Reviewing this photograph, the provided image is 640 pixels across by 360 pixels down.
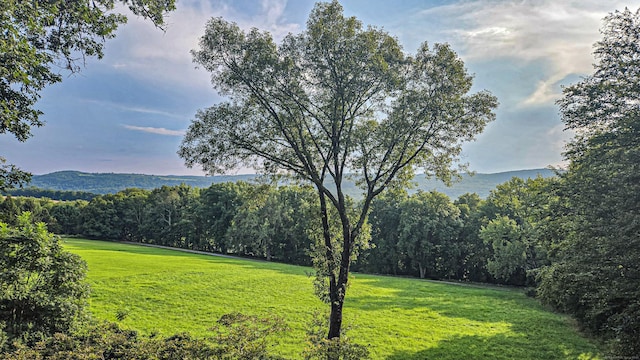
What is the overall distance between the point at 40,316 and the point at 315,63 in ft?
39.8

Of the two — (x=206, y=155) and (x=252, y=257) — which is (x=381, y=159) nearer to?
Answer: (x=206, y=155)

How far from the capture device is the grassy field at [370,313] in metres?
15.2

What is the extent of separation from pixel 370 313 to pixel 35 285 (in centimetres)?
1697

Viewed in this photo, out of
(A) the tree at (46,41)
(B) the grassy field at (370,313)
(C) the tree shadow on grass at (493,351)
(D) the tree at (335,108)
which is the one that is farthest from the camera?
(B) the grassy field at (370,313)

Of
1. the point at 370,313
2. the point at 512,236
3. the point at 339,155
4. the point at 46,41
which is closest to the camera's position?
the point at 46,41

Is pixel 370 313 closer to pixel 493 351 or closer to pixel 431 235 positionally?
pixel 493 351

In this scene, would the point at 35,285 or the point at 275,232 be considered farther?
the point at 275,232

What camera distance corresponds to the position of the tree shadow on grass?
1409 cm

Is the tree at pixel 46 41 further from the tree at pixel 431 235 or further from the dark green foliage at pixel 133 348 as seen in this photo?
the tree at pixel 431 235

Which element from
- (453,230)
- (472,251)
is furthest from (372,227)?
(472,251)

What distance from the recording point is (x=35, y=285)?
10.9 meters

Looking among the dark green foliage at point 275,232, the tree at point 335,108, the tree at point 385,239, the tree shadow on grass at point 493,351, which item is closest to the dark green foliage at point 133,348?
the tree at point 335,108

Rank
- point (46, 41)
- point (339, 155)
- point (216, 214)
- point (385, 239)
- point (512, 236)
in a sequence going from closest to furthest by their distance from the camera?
point (46, 41) < point (339, 155) < point (512, 236) < point (385, 239) < point (216, 214)

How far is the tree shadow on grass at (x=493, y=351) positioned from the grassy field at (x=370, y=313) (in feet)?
0.15
